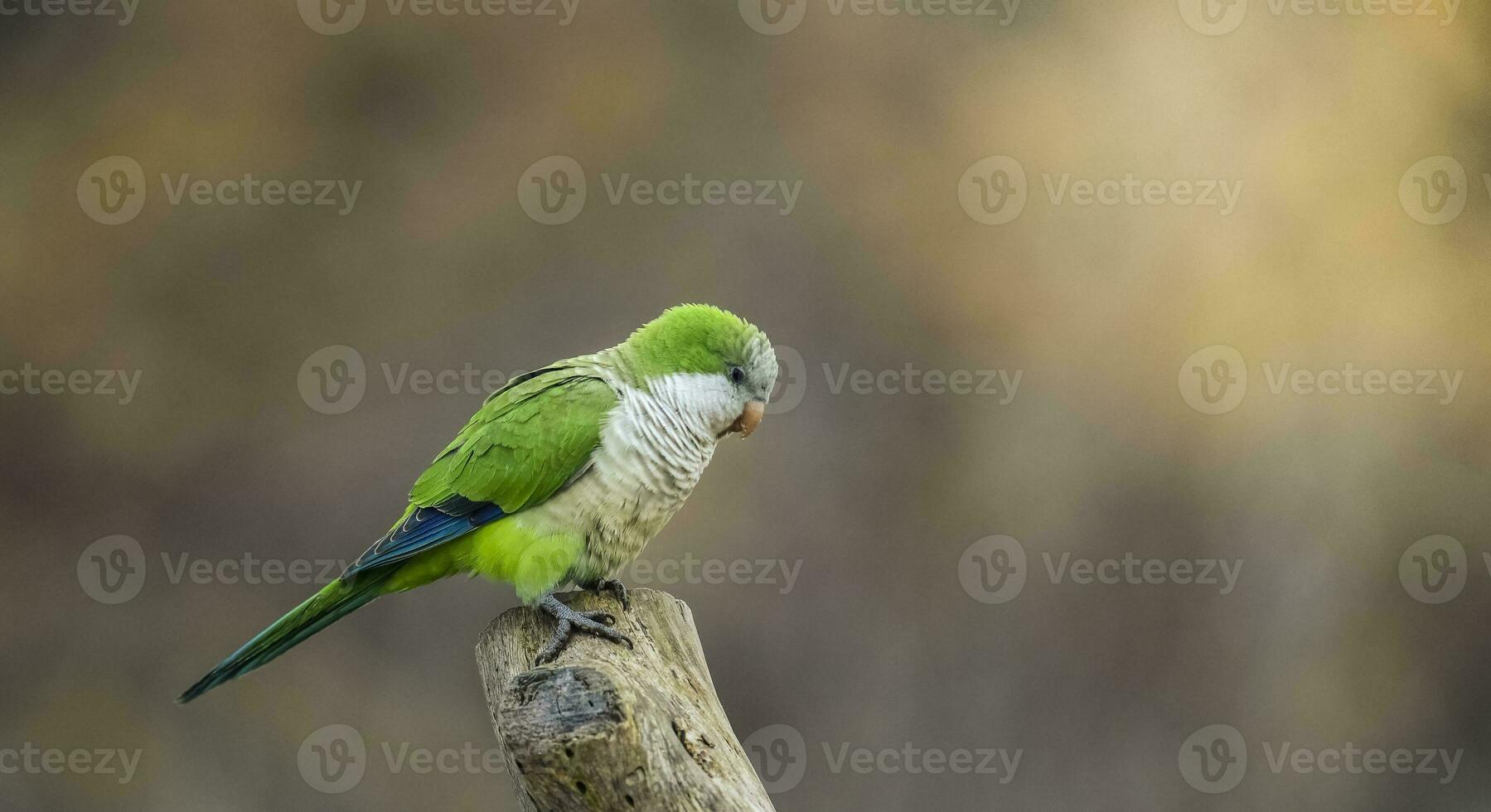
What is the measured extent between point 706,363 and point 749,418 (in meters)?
0.24

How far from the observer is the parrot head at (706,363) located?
3.33 meters

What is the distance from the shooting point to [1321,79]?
565cm

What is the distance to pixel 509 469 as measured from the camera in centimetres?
330

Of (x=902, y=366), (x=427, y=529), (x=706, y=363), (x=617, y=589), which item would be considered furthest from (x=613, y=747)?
(x=902, y=366)

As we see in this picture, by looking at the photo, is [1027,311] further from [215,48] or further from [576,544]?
[215,48]

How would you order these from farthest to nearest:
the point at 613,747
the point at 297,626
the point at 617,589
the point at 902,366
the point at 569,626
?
the point at 902,366
the point at 617,589
the point at 297,626
the point at 569,626
the point at 613,747

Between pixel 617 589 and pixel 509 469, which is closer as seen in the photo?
pixel 509 469

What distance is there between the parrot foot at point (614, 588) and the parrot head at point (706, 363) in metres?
0.56

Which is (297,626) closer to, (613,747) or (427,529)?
(427,529)

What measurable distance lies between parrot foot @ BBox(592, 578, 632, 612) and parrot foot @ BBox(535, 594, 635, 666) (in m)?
0.16

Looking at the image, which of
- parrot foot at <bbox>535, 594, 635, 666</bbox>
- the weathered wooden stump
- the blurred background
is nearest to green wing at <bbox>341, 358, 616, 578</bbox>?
parrot foot at <bbox>535, 594, 635, 666</bbox>

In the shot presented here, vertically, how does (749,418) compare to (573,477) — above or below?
above

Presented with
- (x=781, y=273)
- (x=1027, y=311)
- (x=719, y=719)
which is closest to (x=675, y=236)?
(x=781, y=273)

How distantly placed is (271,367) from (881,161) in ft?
10.3
